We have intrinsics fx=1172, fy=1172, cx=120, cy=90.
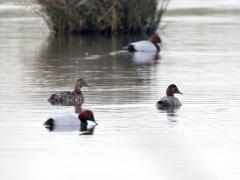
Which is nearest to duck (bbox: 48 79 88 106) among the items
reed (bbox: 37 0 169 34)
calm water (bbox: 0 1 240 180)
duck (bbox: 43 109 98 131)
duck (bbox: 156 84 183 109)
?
calm water (bbox: 0 1 240 180)

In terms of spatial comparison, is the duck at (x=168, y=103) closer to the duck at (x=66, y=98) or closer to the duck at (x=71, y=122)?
the duck at (x=66, y=98)

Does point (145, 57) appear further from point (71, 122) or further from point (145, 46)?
point (71, 122)

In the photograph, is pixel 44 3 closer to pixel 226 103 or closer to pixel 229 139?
pixel 226 103

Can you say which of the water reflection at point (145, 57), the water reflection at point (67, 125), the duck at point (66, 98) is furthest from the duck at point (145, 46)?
the water reflection at point (67, 125)

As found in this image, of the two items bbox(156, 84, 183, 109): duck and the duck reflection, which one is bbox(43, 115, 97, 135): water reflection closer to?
the duck reflection

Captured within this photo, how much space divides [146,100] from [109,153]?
16.8 ft

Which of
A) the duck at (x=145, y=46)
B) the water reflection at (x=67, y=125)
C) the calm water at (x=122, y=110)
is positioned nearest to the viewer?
the calm water at (x=122, y=110)

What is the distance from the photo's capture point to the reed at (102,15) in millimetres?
35438

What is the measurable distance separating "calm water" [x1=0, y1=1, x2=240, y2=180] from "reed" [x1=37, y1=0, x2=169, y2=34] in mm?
1310

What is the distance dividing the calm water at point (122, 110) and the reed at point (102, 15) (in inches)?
51.6

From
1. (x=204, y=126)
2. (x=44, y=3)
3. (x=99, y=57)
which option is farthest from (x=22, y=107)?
(x=44, y=3)

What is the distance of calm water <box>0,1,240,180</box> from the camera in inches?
527

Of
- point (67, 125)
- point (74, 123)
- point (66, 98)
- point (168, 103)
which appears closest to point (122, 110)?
point (168, 103)

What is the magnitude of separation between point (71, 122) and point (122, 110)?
1.77m
